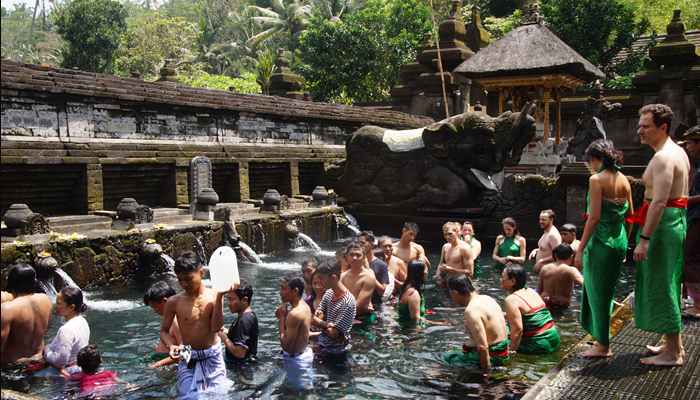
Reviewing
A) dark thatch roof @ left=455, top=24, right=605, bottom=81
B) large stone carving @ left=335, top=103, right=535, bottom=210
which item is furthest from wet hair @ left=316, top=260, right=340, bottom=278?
dark thatch roof @ left=455, top=24, right=605, bottom=81

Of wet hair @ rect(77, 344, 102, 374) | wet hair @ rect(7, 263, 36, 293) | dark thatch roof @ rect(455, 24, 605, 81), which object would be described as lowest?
wet hair @ rect(77, 344, 102, 374)

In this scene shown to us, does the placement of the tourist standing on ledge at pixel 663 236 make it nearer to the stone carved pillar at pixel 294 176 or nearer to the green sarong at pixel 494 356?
the green sarong at pixel 494 356

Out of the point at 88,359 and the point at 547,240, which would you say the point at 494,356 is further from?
the point at 547,240

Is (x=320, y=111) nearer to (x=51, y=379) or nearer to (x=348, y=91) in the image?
(x=348, y=91)

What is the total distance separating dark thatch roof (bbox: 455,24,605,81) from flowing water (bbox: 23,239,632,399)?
11.6 metres

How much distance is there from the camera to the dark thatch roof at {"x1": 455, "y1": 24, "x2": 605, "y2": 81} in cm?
1964

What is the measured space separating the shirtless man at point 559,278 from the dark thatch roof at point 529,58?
39.9ft

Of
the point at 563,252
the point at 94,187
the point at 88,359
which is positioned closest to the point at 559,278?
the point at 563,252

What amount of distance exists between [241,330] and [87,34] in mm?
38954

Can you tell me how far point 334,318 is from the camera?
6.84 m

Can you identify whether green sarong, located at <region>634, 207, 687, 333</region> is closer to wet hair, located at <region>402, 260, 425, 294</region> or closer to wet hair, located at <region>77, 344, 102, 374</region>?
wet hair, located at <region>402, 260, 425, 294</region>

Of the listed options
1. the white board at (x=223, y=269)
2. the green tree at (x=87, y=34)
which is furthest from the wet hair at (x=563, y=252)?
the green tree at (x=87, y=34)

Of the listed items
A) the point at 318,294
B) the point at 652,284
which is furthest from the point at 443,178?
the point at 652,284

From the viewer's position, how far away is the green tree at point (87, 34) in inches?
1561
